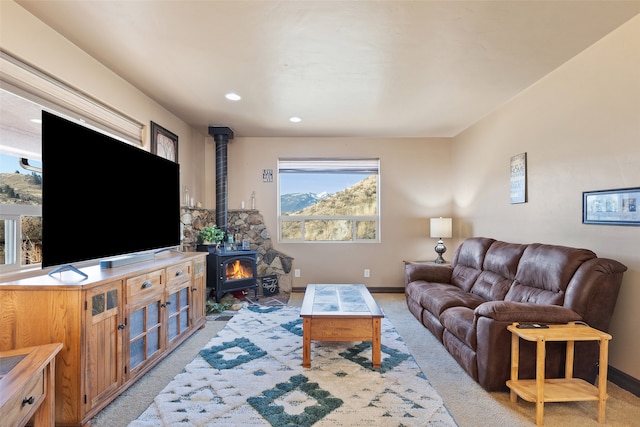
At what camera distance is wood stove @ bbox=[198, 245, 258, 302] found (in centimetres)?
455

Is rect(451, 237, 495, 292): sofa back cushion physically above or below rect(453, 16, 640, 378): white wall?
below

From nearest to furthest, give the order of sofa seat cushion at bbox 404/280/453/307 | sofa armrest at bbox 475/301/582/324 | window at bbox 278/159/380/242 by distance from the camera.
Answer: sofa armrest at bbox 475/301/582/324 → sofa seat cushion at bbox 404/280/453/307 → window at bbox 278/159/380/242

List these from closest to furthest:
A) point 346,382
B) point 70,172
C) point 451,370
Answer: point 70,172, point 346,382, point 451,370

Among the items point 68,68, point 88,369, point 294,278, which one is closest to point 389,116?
point 294,278

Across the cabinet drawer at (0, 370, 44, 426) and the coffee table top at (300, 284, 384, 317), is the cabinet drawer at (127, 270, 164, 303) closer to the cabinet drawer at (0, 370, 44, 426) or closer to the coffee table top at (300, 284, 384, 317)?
the cabinet drawer at (0, 370, 44, 426)

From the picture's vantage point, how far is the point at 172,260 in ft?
9.95

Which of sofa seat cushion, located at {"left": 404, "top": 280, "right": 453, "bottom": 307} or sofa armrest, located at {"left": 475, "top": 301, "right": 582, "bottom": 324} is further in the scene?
sofa seat cushion, located at {"left": 404, "top": 280, "right": 453, "bottom": 307}

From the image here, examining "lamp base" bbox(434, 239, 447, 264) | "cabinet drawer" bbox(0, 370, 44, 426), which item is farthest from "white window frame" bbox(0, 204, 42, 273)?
"lamp base" bbox(434, 239, 447, 264)

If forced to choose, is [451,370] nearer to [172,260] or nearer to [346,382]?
[346,382]

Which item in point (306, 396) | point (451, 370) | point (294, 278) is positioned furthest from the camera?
point (294, 278)

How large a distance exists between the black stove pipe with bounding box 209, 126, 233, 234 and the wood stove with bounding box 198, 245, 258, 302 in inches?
20.1

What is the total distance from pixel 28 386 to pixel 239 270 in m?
3.39

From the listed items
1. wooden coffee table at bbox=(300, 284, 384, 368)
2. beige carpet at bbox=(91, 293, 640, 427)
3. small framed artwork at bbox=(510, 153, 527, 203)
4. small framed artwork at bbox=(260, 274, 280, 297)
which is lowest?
beige carpet at bbox=(91, 293, 640, 427)

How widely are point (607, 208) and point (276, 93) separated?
3.09 m
